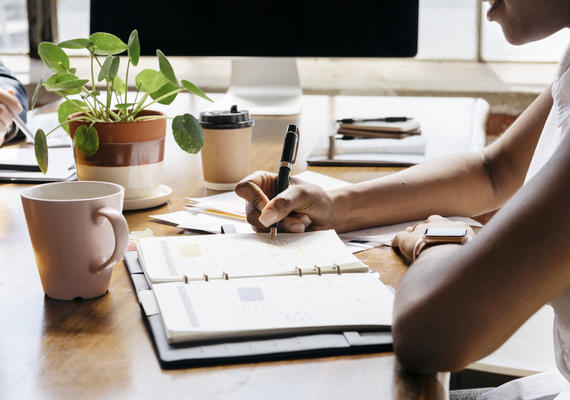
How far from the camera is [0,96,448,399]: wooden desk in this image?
56 centimetres

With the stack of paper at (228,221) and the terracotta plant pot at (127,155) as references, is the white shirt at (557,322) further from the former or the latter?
the terracotta plant pot at (127,155)

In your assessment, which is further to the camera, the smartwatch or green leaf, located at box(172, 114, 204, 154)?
green leaf, located at box(172, 114, 204, 154)

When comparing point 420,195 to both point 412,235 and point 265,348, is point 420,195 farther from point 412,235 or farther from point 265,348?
point 265,348

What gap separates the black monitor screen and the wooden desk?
1114 mm

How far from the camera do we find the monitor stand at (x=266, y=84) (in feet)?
6.27

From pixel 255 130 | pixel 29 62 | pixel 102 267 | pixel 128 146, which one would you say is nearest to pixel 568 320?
pixel 102 267

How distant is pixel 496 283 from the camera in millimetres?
578

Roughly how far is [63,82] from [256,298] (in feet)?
1.45

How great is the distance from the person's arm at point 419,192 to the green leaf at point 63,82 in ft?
0.86

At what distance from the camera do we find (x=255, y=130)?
1.67 meters

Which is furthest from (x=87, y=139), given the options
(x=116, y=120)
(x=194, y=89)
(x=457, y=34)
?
(x=457, y=34)

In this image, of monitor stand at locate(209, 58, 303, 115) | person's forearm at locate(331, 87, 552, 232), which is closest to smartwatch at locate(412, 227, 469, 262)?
person's forearm at locate(331, 87, 552, 232)

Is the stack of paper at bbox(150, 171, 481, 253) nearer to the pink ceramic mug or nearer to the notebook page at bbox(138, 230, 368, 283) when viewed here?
the notebook page at bbox(138, 230, 368, 283)

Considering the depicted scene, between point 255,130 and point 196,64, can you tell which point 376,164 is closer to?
point 255,130
